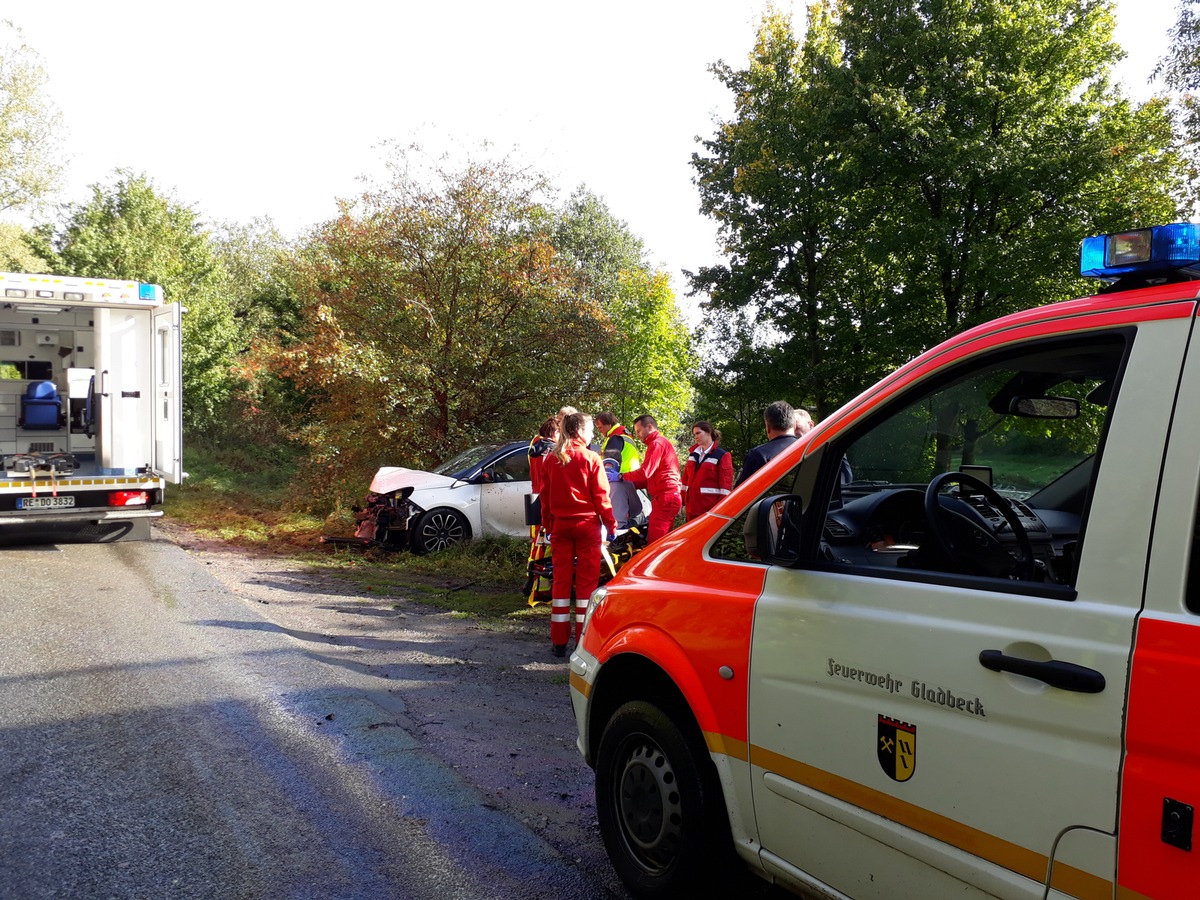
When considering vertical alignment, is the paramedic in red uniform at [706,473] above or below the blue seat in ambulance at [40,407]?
below

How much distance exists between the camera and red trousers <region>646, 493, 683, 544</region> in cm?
925

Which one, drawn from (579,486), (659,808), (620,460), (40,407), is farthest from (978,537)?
(40,407)

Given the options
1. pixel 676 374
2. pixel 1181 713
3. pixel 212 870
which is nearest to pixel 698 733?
pixel 1181 713

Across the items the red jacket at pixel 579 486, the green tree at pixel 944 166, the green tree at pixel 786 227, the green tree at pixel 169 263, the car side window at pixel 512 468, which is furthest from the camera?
the green tree at pixel 169 263

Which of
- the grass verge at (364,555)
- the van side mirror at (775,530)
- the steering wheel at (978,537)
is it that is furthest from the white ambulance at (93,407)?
the steering wheel at (978,537)

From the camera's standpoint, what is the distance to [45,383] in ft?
46.5

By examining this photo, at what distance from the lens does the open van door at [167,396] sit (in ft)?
39.6

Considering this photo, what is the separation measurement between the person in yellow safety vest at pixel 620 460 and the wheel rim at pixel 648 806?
5737 millimetres

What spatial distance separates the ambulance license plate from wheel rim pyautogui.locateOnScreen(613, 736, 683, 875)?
33.4 ft

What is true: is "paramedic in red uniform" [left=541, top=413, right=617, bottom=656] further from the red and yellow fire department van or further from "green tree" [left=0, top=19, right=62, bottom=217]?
"green tree" [left=0, top=19, right=62, bottom=217]

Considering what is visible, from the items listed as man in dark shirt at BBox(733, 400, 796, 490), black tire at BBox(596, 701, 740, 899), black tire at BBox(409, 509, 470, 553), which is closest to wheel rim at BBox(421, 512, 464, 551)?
black tire at BBox(409, 509, 470, 553)

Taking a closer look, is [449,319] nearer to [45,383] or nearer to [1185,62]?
[45,383]

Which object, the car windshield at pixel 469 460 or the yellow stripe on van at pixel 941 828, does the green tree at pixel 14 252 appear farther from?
the yellow stripe on van at pixel 941 828

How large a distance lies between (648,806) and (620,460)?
6613 millimetres
